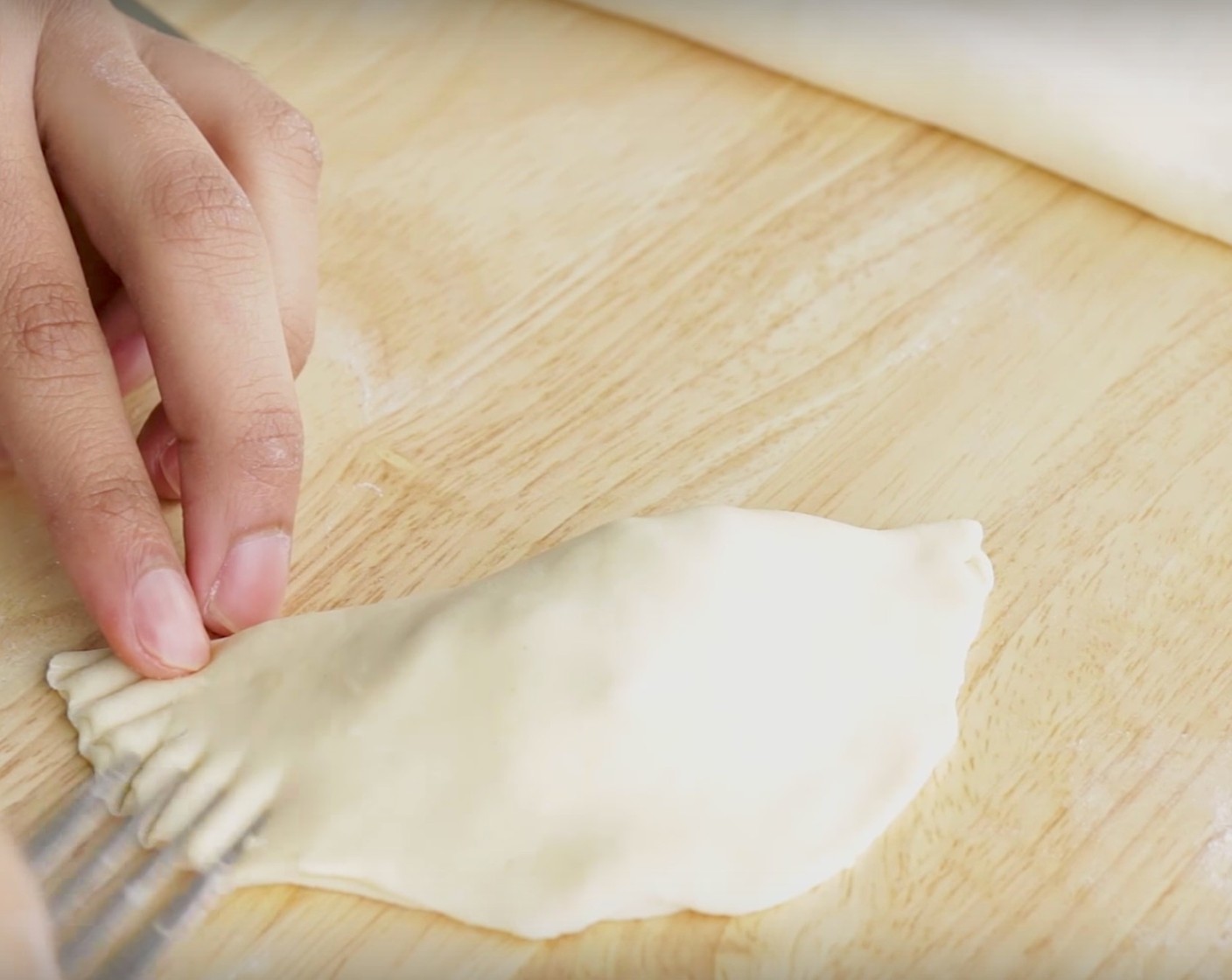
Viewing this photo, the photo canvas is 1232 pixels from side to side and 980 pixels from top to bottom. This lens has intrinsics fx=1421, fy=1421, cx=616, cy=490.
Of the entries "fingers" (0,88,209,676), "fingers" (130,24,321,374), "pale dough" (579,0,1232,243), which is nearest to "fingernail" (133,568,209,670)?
"fingers" (0,88,209,676)

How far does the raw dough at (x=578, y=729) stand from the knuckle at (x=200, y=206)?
339 mm

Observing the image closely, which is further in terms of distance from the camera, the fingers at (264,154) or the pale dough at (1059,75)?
the pale dough at (1059,75)

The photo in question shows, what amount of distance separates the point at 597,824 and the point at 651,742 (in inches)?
2.8

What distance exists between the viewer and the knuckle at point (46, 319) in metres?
1.17

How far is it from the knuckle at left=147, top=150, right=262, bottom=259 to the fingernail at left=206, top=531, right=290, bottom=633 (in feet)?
0.84

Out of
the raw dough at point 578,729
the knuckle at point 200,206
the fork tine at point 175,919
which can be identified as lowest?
the fork tine at point 175,919

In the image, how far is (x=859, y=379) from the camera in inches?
58.3

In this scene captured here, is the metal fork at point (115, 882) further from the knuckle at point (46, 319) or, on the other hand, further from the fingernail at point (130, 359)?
the fingernail at point (130, 359)

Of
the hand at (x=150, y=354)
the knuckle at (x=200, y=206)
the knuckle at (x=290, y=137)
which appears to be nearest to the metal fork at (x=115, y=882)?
the hand at (x=150, y=354)

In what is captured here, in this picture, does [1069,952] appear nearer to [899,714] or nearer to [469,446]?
[899,714]

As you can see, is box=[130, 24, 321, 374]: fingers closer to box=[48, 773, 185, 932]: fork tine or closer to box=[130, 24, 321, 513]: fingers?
box=[130, 24, 321, 513]: fingers

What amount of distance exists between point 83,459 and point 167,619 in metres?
0.15

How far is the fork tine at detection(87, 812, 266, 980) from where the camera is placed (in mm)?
1019

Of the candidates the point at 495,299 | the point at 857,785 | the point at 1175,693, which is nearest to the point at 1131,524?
the point at 1175,693
